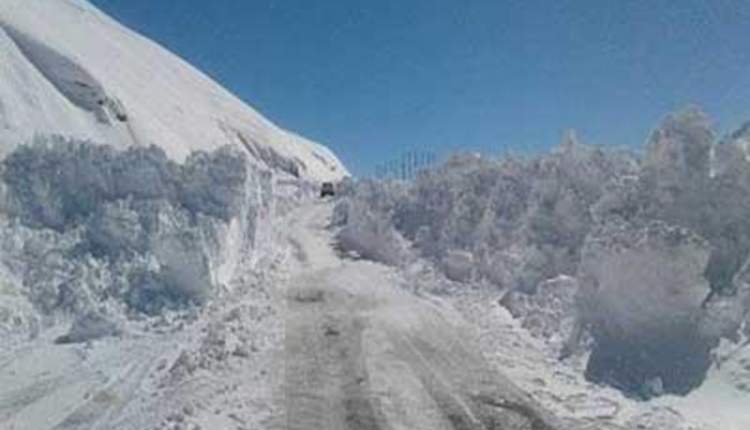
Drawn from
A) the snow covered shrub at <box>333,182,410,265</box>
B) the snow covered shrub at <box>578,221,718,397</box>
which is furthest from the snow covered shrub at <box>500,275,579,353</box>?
the snow covered shrub at <box>333,182,410,265</box>

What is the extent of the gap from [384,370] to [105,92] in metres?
40.7

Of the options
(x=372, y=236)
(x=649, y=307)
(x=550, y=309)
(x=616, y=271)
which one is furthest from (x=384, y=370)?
(x=372, y=236)

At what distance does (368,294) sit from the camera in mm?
28078

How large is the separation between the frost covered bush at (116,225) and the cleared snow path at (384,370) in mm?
3080

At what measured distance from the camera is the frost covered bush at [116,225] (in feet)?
81.0

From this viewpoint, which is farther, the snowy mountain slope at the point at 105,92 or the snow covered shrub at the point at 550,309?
the snowy mountain slope at the point at 105,92

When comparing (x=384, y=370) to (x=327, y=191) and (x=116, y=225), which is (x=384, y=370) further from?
(x=327, y=191)

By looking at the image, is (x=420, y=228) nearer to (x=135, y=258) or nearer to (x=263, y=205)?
(x=263, y=205)

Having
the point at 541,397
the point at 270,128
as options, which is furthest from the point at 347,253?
the point at 270,128

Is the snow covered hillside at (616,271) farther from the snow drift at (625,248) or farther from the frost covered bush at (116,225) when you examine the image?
the frost covered bush at (116,225)

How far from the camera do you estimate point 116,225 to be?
2681 cm

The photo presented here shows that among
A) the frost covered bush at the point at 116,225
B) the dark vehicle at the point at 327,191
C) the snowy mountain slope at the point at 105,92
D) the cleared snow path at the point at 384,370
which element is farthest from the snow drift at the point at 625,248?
the dark vehicle at the point at 327,191

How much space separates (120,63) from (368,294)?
53020 mm

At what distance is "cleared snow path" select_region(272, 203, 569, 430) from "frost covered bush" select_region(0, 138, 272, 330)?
3080mm
